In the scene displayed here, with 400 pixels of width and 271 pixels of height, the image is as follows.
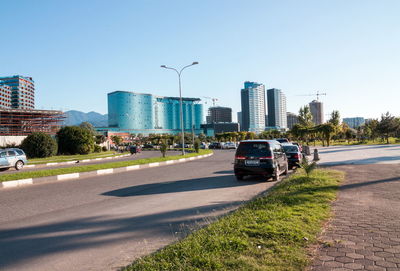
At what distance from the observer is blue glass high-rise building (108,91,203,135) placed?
170500 millimetres

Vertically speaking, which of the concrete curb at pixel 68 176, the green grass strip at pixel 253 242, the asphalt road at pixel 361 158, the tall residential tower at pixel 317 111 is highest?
the tall residential tower at pixel 317 111

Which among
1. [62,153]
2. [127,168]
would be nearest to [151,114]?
[62,153]

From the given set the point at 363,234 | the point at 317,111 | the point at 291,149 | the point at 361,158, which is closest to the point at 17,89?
the point at 317,111

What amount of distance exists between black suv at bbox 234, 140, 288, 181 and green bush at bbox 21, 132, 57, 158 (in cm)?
2793

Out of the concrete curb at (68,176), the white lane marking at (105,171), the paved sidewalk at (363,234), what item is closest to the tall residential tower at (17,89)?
the concrete curb at (68,176)

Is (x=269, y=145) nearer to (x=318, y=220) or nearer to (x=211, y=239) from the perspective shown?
(x=318, y=220)

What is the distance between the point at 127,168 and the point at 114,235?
12.8 m

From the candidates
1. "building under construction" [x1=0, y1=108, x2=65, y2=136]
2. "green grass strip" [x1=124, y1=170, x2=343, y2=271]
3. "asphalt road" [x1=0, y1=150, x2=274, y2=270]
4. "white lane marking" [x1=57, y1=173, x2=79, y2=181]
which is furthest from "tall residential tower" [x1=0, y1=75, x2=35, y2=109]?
"green grass strip" [x1=124, y1=170, x2=343, y2=271]

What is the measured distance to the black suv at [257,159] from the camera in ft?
35.2

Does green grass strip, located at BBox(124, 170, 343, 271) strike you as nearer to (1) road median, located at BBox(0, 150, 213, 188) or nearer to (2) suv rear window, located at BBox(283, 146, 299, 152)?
(1) road median, located at BBox(0, 150, 213, 188)

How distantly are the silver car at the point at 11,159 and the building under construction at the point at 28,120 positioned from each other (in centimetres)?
5681

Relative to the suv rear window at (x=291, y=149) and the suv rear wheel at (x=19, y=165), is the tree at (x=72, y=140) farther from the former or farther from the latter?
the suv rear window at (x=291, y=149)

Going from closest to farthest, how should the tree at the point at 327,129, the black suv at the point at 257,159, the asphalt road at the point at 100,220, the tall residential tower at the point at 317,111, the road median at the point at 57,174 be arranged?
the asphalt road at the point at 100,220, the black suv at the point at 257,159, the road median at the point at 57,174, the tree at the point at 327,129, the tall residential tower at the point at 317,111

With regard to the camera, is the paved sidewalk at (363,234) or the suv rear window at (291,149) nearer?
the paved sidewalk at (363,234)
